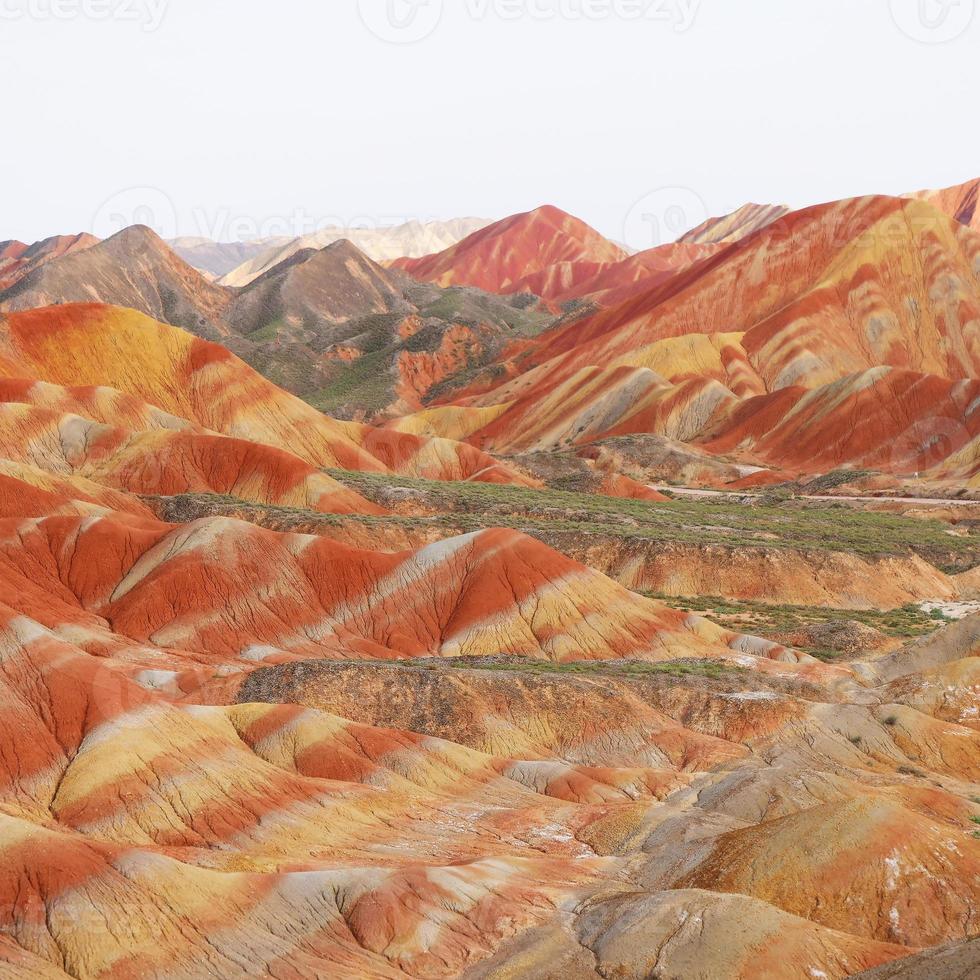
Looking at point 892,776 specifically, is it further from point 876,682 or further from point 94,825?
point 94,825

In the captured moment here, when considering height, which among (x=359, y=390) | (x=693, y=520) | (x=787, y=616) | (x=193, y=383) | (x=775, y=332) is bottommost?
(x=693, y=520)

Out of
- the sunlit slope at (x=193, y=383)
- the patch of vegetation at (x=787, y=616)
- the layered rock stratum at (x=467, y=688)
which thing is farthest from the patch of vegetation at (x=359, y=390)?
the patch of vegetation at (x=787, y=616)

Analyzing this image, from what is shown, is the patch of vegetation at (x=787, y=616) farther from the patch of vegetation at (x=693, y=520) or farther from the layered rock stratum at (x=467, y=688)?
the patch of vegetation at (x=693, y=520)

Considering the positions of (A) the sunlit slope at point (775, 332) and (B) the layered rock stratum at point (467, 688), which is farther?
(A) the sunlit slope at point (775, 332)

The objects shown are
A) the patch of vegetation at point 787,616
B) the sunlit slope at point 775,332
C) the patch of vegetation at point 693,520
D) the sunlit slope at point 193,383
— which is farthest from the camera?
the sunlit slope at point 775,332

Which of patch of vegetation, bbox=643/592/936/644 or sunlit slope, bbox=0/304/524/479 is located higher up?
sunlit slope, bbox=0/304/524/479

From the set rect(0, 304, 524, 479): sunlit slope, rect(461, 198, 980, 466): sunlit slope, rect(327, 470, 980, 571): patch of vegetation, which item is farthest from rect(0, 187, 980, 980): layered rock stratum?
rect(461, 198, 980, 466): sunlit slope

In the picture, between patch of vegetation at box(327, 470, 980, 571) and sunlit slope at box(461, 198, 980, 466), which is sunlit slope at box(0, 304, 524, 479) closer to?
patch of vegetation at box(327, 470, 980, 571)

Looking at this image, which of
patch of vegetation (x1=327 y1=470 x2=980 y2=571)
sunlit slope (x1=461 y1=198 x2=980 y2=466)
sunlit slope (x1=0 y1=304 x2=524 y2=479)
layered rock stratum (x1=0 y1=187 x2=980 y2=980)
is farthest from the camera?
sunlit slope (x1=461 y1=198 x2=980 y2=466)

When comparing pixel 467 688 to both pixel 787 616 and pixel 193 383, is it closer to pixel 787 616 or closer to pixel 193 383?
pixel 787 616

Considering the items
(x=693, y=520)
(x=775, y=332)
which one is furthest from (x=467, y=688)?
(x=775, y=332)

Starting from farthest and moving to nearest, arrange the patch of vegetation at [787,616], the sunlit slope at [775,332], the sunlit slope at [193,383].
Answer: the sunlit slope at [775,332]
the sunlit slope at [193,383]
the patch of vegetation at [787,616]
